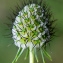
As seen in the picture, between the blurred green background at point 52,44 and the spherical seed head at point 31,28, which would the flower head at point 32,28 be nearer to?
the spherical seed head at point 31,28

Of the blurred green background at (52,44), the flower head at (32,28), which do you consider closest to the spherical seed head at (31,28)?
the flower head at (32,28)

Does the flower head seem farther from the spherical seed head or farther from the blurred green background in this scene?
the blurred green background

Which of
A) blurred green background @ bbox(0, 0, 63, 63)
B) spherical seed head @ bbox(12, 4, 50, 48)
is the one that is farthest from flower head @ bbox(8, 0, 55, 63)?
blurred green background @ bbox(0, 0, 63, 63)

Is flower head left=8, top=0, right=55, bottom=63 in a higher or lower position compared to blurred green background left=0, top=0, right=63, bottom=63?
lower

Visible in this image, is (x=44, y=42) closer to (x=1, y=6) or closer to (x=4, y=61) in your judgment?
(x=4, y=61)

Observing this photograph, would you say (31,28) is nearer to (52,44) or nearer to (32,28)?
(32,28)

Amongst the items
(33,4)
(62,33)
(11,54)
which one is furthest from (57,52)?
(33,4)

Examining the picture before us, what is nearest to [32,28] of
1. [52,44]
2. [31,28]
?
[31,28]

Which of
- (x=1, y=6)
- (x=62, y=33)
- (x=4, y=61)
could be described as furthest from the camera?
(x=1, y=6)

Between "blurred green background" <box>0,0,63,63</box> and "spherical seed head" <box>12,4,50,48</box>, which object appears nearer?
"spherical seed head" <box>12,4,50,48</box>
